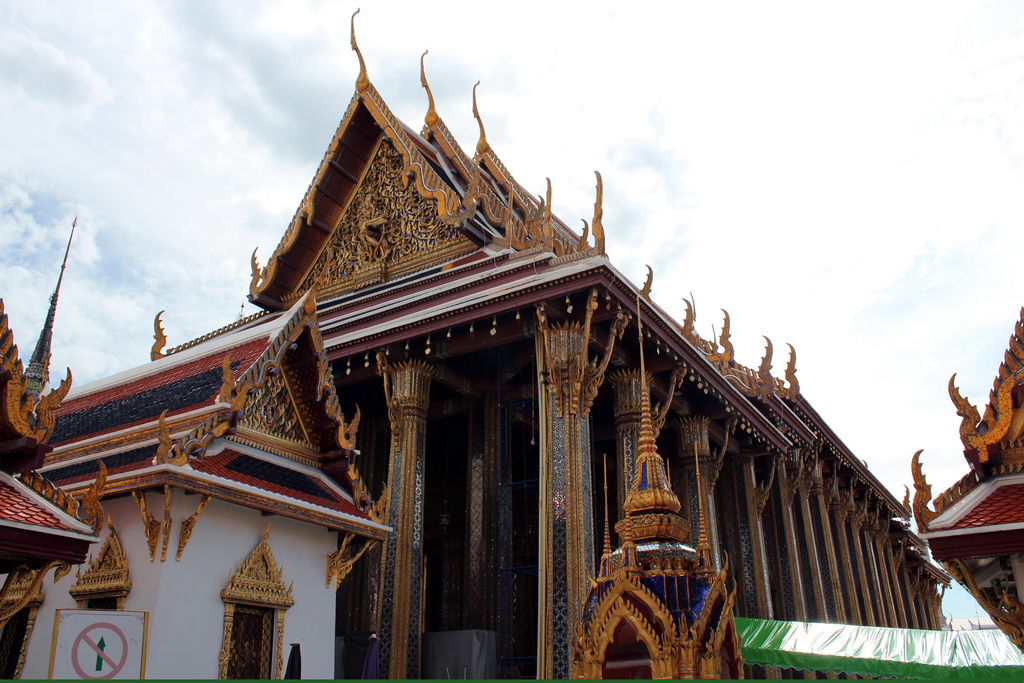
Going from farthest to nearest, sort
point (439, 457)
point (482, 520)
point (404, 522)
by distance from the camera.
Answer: point (439, 457) < point (482, 520) < point (404, 522)

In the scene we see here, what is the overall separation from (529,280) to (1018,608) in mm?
5583

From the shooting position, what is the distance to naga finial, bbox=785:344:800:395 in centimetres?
1656

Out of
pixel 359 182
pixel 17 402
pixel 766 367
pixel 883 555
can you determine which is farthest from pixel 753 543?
pixel 883 555

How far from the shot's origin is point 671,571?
156 inches

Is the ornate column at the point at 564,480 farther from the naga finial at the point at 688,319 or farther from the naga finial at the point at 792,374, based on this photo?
the naga finial at the point at 792,374

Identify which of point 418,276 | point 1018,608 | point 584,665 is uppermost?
point 418,276

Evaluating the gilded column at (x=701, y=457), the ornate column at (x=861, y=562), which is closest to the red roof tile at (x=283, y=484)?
the gilded column at (x=701, y=457)

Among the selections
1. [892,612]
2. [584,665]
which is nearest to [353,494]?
[584,665]

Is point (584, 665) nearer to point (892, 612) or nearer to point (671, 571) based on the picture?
point (671, 571)

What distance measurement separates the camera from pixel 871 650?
942 centimetres

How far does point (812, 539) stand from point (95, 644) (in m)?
15.3

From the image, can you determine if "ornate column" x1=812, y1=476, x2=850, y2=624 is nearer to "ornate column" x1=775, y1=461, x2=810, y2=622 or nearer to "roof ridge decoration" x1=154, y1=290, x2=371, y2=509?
"ornate column" x1=775, y1=461, x2=810, y2=622

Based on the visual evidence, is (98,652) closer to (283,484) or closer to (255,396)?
(283,484)

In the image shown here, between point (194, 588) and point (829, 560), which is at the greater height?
point (829, 560)
